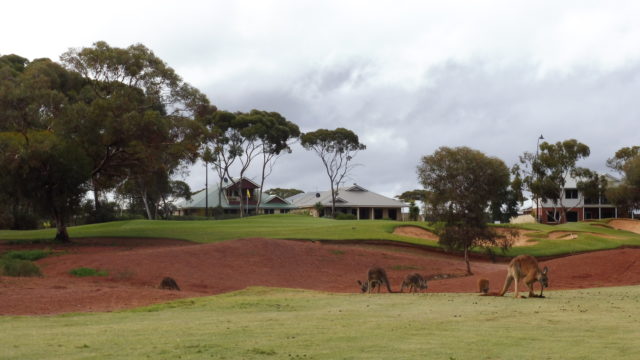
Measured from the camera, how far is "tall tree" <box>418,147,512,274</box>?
39.4 m

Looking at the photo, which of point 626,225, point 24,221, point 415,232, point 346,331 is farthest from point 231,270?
point 626,225

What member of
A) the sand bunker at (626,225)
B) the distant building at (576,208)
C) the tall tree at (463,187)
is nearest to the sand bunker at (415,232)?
the tall tree at (463,187)

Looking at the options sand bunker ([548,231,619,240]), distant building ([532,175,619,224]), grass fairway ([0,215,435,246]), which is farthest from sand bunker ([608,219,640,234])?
distant building ([532,175,619,224])

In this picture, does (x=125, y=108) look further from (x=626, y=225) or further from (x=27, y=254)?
(x=626, y=225)

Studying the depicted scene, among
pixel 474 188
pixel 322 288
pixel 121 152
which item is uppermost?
pixel 121 152

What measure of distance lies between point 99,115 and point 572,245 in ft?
116

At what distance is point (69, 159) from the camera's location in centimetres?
4259

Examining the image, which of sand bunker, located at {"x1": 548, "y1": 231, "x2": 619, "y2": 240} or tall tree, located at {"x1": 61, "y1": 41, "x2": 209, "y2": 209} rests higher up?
tall tree, located at {"x1": 61, "y1": 41, "x2": 209, "y2": 209}

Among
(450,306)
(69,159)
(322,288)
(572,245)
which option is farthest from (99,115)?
(572,245)

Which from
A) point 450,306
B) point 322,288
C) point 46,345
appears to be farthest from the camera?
point 322,288

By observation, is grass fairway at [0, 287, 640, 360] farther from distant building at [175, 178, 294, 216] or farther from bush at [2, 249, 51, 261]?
distant building at [175, 178, 294, 216]

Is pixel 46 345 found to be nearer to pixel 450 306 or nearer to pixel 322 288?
pixel 450 306

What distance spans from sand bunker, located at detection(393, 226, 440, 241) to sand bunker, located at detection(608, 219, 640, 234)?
Result: 24435mm

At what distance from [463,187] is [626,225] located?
38.4 metres
